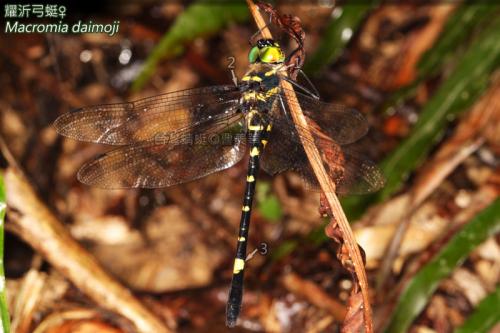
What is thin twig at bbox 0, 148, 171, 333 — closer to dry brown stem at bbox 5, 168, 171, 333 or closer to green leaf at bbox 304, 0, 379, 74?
dry brown stem at bbox 5, 168, 171, 333

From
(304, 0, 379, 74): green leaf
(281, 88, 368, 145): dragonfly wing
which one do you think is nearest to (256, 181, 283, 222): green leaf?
(304, 0, 379, 74): green leaf

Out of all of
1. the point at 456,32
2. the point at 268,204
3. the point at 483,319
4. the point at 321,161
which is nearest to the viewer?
the point at 321,161

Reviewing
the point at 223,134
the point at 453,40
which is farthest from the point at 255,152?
the point at 453,40

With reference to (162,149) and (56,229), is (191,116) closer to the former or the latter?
(162,149)

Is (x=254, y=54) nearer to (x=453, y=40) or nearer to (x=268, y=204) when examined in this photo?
(x=268, y=204)

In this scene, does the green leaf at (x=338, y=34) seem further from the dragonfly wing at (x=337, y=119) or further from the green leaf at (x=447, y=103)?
the dragonfly wing at (x=337, y=119)

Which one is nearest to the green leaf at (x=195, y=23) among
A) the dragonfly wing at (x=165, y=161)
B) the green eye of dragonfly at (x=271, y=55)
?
the dragonfly wing at (x=165, y=161)
